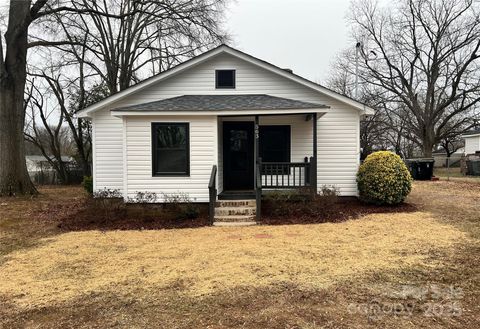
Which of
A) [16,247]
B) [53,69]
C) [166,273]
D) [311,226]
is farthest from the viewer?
[53,69]

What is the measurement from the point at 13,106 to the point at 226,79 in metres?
8.97

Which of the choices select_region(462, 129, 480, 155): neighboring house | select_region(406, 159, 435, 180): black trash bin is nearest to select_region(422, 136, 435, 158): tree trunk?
select_region(462, 129, 480, 155): neighboring house

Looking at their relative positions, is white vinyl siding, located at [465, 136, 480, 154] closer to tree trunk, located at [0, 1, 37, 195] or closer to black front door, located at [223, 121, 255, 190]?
black front door, located at [223, 121, 255, 190]

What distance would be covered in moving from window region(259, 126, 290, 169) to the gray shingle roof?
106 centimetres

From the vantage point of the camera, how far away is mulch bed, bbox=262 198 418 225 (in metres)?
8.90

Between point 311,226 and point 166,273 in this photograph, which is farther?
point 311,226

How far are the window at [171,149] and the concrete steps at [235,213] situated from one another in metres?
1.44

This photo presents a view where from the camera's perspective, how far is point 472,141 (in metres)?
32.8

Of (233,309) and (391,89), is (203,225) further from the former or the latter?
(391,89)

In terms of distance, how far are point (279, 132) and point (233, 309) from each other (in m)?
8.07

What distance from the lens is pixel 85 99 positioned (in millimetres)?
24359

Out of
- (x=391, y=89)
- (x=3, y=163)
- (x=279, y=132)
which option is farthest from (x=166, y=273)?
(x=391, y=89)

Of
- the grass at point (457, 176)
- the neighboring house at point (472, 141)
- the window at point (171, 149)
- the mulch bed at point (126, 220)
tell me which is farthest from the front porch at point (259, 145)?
the neighboring house at point (472, 141)

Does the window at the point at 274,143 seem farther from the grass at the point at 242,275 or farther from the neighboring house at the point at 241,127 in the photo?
the grass at the point at 242,275
